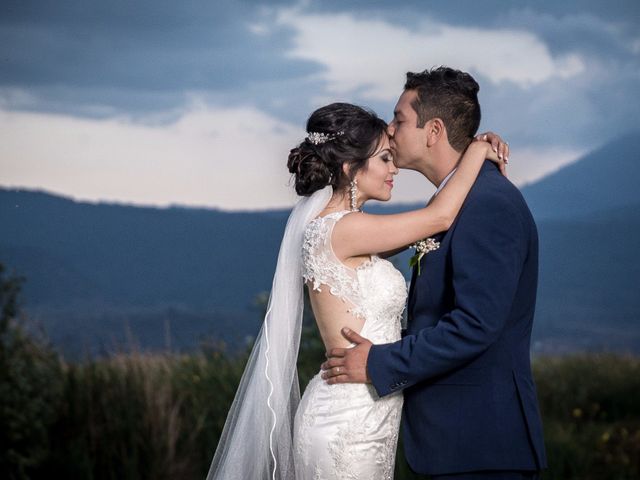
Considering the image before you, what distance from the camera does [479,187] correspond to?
3.18 metres

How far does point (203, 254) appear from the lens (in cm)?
3291

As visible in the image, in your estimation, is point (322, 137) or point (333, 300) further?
point (322, 137)

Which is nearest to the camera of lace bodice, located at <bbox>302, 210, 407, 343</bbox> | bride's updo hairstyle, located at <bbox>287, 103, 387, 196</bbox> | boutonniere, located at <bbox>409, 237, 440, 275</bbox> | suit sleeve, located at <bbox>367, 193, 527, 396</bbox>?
suit sleeve, located at <bbox>367, 193, 527, 396</bbox>

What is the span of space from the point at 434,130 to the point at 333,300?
2.62 feet

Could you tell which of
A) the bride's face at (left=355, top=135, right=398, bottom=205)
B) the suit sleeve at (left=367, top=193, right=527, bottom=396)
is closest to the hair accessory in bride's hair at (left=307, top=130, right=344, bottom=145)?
the bride's face at (left=355, top=135, right=398, bottom=205)

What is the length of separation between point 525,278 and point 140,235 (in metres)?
31.7

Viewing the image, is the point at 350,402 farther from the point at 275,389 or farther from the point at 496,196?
the point at 496,196

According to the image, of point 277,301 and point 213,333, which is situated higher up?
Answer: point 277,301

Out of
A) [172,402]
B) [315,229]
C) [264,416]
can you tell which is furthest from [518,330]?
[172,402]

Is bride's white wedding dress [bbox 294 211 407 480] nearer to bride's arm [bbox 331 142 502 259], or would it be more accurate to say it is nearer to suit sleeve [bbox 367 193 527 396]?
bride's arm [bbox 331 142 502 259]

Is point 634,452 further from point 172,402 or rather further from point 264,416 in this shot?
point 264,416

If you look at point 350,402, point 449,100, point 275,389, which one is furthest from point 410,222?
point 275,389

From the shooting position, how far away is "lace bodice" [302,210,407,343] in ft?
11.0

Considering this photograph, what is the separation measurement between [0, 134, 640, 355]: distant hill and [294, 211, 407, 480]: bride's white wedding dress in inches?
744
